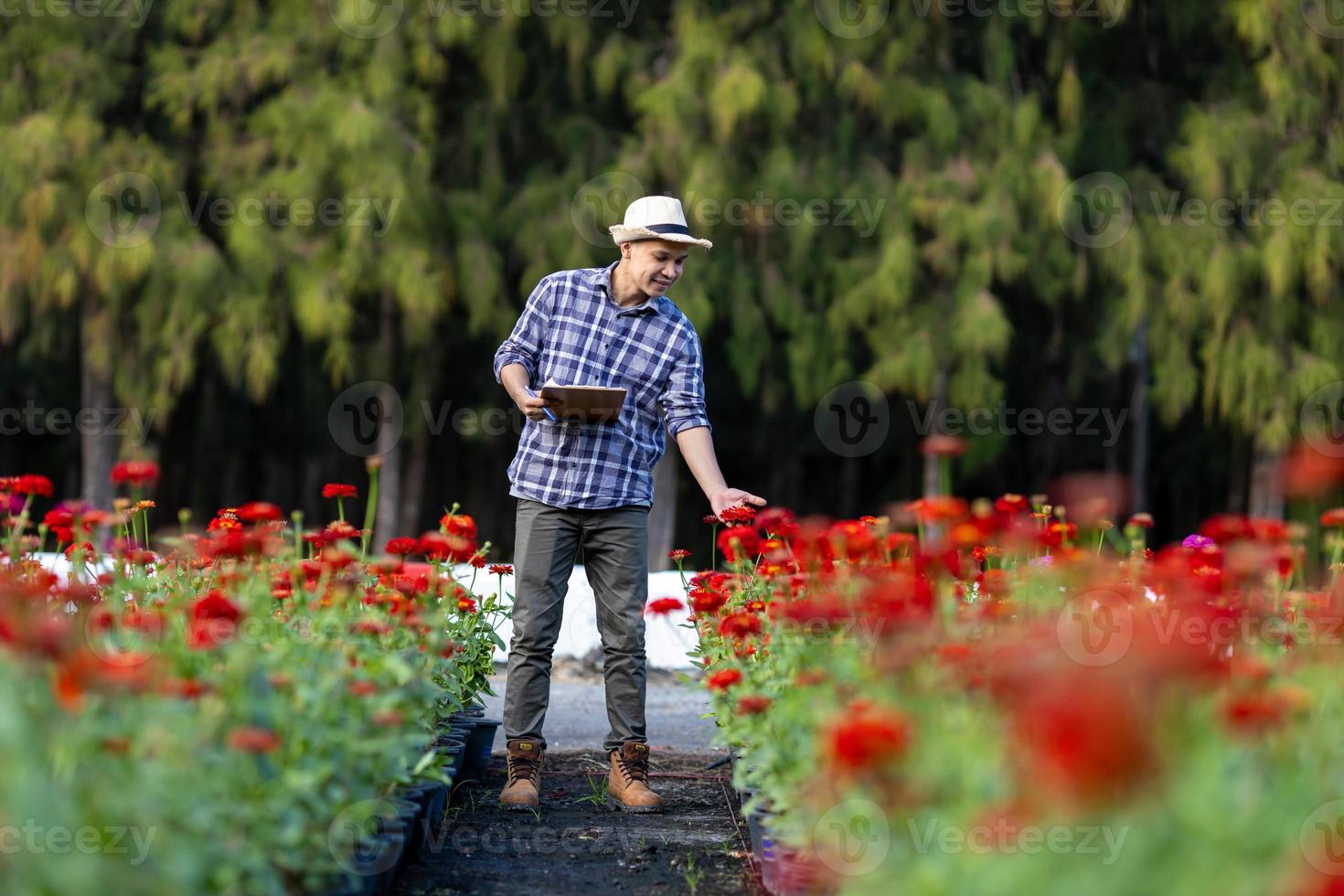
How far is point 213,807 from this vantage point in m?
2.03

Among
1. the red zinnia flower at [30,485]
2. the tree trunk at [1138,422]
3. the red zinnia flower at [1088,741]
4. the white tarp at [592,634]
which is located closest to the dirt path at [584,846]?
the red zinnia flower at [30,485]

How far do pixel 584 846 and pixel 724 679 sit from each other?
2.56 feet

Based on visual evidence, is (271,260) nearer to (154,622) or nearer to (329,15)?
(329,15)

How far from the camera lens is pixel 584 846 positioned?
3.62 meters

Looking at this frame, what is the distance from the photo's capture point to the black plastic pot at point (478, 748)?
14.5ft

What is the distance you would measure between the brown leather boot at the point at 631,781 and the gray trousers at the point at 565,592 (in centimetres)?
4

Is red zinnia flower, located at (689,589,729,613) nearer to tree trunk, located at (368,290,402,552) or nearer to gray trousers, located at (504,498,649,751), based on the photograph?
gray trousers, located at (504,498,649,751)

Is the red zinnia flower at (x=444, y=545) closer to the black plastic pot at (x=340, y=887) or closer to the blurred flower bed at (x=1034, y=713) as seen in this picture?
the blurred flower bed at (x=1034, y=713)

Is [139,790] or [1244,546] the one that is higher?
[1244,546]

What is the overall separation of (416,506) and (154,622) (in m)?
9.37

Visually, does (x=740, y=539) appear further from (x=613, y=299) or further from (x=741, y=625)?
(x=613, y=299)

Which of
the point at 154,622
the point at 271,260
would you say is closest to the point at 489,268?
the point at 271,260

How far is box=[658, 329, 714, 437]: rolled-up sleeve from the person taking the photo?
410 cm

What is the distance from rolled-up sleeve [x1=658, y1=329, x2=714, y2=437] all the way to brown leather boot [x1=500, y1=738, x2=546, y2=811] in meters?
0.94
